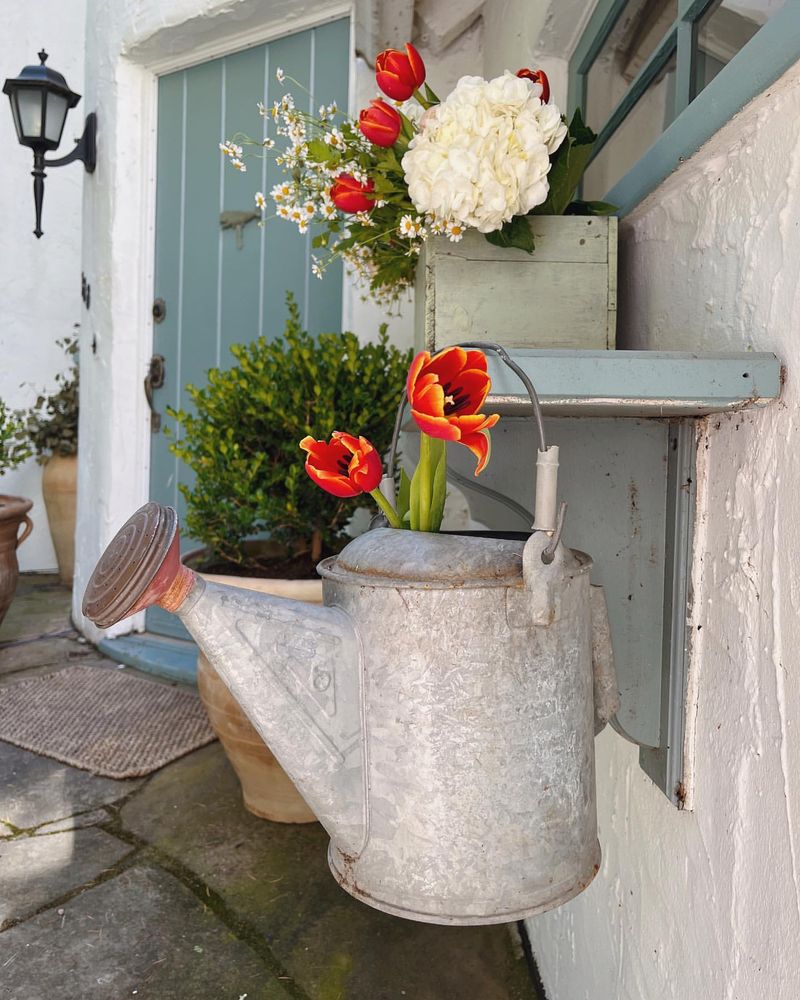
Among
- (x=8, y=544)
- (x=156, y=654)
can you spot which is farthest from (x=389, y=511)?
(x=8, y=544)

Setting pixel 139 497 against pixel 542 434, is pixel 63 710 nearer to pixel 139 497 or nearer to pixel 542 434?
pixel 139 497

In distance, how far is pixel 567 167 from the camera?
101 cm

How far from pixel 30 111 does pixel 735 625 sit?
343cm

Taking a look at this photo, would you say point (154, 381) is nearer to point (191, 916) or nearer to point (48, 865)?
point (48, 865)

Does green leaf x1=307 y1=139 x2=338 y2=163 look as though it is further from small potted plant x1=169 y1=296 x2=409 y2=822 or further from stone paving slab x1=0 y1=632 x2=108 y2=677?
stone paving slab x1=0 y1=632 x2=108 y2=677

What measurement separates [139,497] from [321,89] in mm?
1741

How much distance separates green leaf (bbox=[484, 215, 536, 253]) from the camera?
3.16 ft

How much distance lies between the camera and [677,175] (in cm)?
92

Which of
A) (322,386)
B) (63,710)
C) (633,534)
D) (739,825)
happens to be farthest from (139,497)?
(739,825)

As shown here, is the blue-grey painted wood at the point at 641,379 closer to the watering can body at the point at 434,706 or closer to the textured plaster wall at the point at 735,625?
the textured plaster wall at the point at 735,625

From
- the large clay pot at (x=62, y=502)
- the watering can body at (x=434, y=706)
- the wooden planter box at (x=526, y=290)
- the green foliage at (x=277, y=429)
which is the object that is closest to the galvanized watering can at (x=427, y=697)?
the watering can body at (x=434, y=706)

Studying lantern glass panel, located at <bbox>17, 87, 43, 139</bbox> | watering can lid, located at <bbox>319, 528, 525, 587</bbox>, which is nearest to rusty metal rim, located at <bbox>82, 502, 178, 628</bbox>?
watering can lid, located at <bbox>319, 528, 525, 587</bbox>

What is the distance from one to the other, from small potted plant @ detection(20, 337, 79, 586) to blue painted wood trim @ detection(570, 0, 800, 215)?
13.4ft

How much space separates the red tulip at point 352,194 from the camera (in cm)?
109
